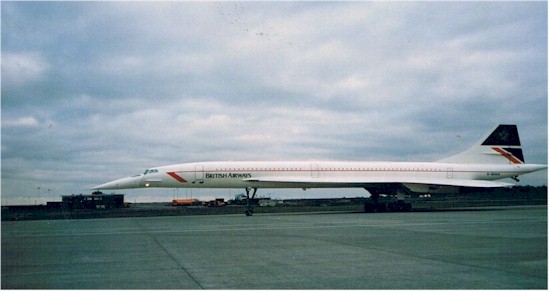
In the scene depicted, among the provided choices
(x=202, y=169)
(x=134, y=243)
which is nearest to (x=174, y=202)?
(x=202, y=169)

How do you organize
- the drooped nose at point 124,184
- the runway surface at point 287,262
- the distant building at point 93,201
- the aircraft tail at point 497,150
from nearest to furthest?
the runway surface at point 287,262, the drooped nose at point 124,184, the aircraft tail at point 497,150, the distant building at point 93,201

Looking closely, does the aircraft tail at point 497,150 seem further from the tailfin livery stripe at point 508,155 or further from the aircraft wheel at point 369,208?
the aircraft wheel at point 369,208

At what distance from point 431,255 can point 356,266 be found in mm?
1762

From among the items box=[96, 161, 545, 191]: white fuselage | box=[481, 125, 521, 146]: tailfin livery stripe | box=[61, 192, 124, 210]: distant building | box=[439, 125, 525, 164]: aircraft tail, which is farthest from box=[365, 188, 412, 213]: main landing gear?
box=[61, 192, 124, 210]: distant building

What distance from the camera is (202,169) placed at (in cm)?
2672

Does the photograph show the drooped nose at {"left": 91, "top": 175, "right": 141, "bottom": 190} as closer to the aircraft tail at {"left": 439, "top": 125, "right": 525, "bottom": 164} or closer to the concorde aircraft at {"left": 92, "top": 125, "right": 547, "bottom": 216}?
the concorde aircraft at {"left": 92, "top": 125, "right": 547, "bottom": 216}

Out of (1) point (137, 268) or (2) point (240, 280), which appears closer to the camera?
(2) point (240, 280)

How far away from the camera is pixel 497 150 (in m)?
31.9

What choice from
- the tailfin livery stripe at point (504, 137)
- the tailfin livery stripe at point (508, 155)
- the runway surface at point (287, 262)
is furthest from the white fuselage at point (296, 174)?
the runway surface at point (287, 262)

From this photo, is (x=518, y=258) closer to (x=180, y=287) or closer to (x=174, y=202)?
(x=180, y=287)

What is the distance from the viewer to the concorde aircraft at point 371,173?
1053 inches

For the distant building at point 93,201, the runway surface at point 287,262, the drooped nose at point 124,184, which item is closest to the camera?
the runway surface at point 287,262

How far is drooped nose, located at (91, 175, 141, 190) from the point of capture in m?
26.2

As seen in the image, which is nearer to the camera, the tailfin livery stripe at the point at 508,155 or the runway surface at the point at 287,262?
the runway surface at the point at 287,262
